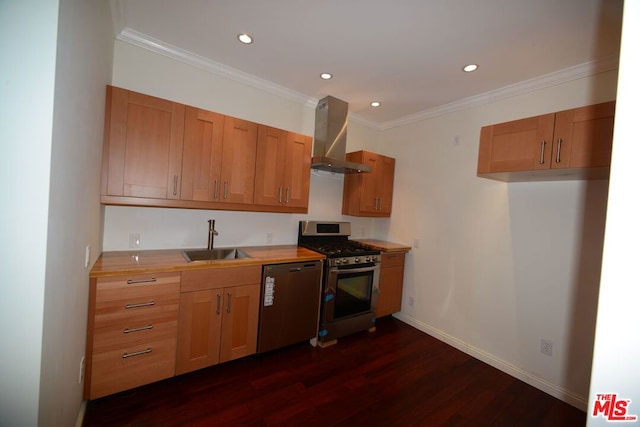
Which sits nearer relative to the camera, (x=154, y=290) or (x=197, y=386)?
(x=154, y=290)

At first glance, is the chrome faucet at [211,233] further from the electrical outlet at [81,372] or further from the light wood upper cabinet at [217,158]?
the electrical outlet at [81,372]

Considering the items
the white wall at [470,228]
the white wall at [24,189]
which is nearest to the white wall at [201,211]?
the white wall at [470,228]

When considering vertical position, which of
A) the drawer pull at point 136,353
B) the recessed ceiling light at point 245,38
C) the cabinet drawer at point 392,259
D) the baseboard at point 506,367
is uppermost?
the recessed ceiling light at point 245,38

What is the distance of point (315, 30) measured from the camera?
1.94 metres

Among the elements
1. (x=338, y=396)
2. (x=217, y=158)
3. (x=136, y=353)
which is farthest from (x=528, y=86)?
(x=136, y=353)

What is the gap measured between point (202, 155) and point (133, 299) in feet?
4.06

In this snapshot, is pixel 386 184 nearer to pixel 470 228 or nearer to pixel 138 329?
pixel 470 228

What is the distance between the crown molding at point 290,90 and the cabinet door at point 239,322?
2.21m

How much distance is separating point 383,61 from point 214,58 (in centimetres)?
166

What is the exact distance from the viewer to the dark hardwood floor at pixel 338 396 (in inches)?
67.0

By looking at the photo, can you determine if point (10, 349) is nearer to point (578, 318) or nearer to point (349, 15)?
point (349, 15)

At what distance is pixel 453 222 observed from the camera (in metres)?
2.99

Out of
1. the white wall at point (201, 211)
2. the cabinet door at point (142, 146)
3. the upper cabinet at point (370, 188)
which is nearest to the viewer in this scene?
the cabinet door at point (142, 146)

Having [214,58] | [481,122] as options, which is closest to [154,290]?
[214,58]
